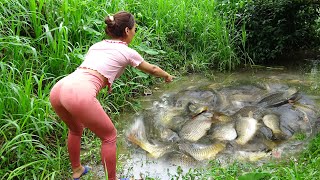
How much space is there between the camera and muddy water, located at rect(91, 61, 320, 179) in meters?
3.83

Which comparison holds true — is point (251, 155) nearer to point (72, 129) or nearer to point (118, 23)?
point (72, 129)

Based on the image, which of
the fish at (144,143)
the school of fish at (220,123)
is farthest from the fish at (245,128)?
the fish at (144,143)

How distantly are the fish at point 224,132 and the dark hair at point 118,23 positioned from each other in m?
1.86

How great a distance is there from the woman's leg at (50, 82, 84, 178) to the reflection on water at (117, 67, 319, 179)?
0.52 m

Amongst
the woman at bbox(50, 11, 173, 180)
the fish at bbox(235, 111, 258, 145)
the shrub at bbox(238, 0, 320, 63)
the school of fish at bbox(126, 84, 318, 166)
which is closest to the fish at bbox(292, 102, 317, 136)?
the school of fish at bbox(126, 84, 318, 166)

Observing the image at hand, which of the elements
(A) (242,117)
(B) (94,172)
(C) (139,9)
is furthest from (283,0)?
(B) (94,172)

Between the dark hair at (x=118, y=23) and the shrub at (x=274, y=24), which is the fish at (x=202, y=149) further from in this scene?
the shrub at (x=274, y=24)

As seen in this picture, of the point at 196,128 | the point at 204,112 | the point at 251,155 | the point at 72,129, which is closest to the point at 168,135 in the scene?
the point at 196,128

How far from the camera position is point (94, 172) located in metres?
3.78

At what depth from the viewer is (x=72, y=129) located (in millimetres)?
3375

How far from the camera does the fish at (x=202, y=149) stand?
4.04m

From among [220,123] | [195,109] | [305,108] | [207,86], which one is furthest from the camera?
[207,86]

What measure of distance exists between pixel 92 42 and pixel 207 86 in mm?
2005

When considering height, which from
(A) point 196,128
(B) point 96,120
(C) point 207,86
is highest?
(B) point 96,120
